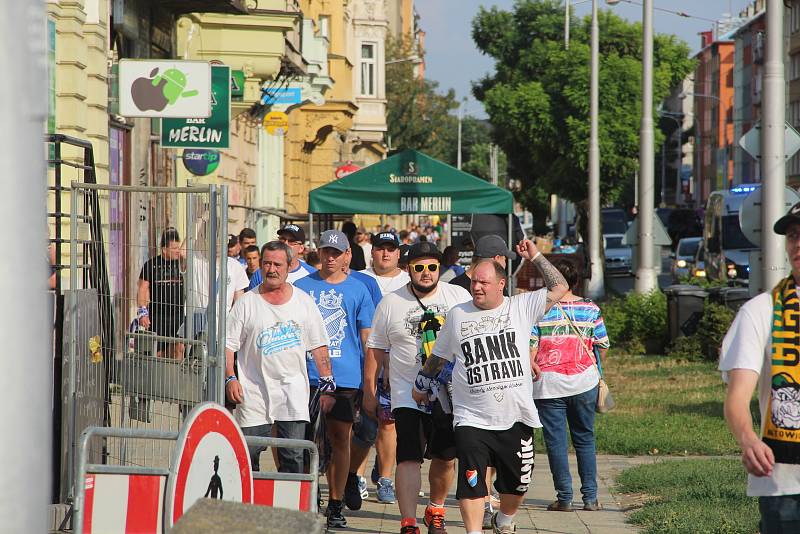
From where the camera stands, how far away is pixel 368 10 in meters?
56.7

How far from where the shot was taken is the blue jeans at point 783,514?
5035 mm

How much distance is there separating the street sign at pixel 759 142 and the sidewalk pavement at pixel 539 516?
14.9 ft

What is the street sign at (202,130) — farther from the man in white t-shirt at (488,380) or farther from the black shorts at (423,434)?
the man in white t-shirt at (488,380)

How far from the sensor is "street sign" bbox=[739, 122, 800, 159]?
13.9m

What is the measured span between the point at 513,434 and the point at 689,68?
157ft

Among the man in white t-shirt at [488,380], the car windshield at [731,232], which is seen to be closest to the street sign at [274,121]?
the car windshield at [731,232]

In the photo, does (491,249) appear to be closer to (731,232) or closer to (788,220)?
(788,220)

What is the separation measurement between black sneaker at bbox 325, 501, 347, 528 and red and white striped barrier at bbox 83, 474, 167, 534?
13.6 ft

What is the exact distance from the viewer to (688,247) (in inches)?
2035

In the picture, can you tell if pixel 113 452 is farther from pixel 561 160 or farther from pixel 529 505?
pixel 561 160

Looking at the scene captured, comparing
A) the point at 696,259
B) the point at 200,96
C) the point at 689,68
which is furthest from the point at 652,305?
the point at 689,68

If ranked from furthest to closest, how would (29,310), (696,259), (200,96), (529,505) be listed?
(696,259) → (200,96) → (529,505) → (29,310)

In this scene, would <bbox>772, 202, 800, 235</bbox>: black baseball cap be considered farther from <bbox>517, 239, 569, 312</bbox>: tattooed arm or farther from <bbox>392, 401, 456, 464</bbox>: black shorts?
<bbox>392, 401, 456, 464</bbox>: black shorts

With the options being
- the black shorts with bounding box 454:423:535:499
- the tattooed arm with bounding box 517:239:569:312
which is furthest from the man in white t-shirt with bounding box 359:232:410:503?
the tattooed arm with bounding box 517:239:569:312
